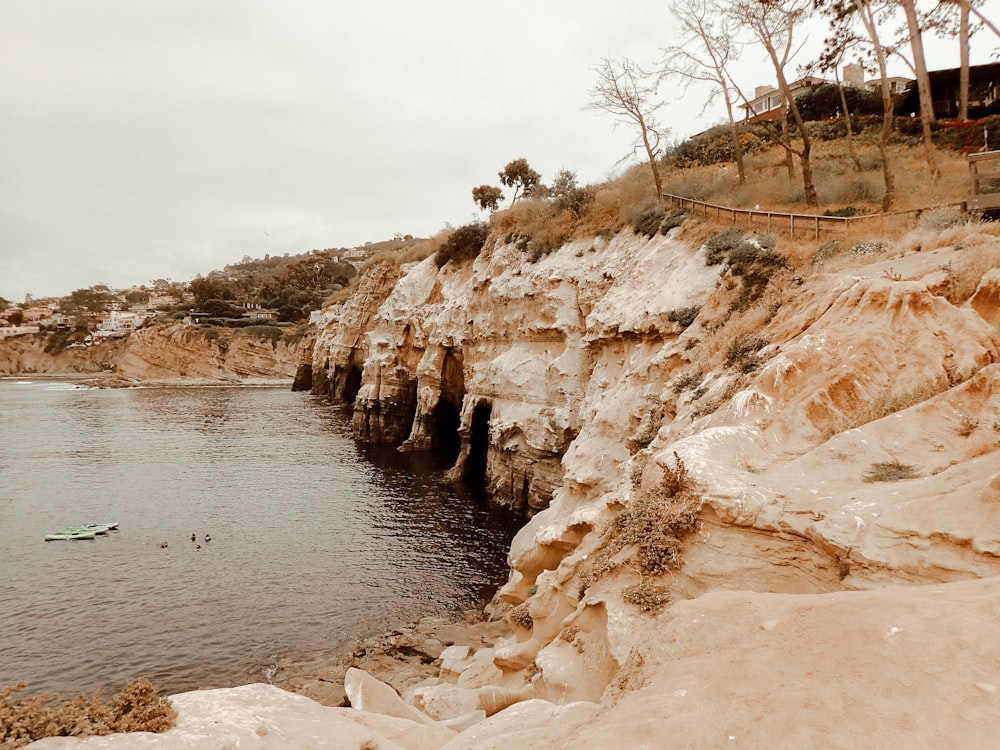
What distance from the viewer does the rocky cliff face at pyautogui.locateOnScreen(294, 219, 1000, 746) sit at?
5.90 m

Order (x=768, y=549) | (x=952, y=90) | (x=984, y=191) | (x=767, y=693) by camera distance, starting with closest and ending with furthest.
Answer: (x=767, y=693), (x=768, y=549), (x=984, y=191), (x=952, y=90)

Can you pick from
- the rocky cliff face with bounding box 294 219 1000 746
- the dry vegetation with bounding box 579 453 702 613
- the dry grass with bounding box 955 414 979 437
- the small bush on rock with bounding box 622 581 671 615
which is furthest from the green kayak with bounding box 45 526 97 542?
the dry grass with bounding box 955 414 979 437

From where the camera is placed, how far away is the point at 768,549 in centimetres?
658

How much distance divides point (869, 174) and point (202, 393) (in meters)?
70.3

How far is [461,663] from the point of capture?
43.8ft

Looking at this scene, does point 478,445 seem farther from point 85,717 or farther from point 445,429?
point 85,717

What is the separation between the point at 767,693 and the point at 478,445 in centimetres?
2923

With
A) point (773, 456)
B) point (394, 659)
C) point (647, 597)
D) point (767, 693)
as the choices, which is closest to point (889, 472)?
point (773, 456)

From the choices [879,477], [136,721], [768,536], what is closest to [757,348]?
[879,477]

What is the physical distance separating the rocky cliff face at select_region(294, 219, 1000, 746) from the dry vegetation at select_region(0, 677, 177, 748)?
4.47 m

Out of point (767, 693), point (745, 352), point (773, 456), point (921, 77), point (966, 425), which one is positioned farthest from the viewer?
point (921, 77)

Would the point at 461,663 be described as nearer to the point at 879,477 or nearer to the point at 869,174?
the point at 879,477

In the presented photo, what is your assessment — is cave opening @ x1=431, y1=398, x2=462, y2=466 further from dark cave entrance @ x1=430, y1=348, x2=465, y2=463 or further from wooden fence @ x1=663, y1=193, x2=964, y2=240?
wooden fence @ x1=663, y1=193, x2=964, y2=240

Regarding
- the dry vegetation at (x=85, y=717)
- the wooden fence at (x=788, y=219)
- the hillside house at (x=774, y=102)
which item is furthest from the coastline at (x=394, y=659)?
the hillside house at (x=774, y=102)
